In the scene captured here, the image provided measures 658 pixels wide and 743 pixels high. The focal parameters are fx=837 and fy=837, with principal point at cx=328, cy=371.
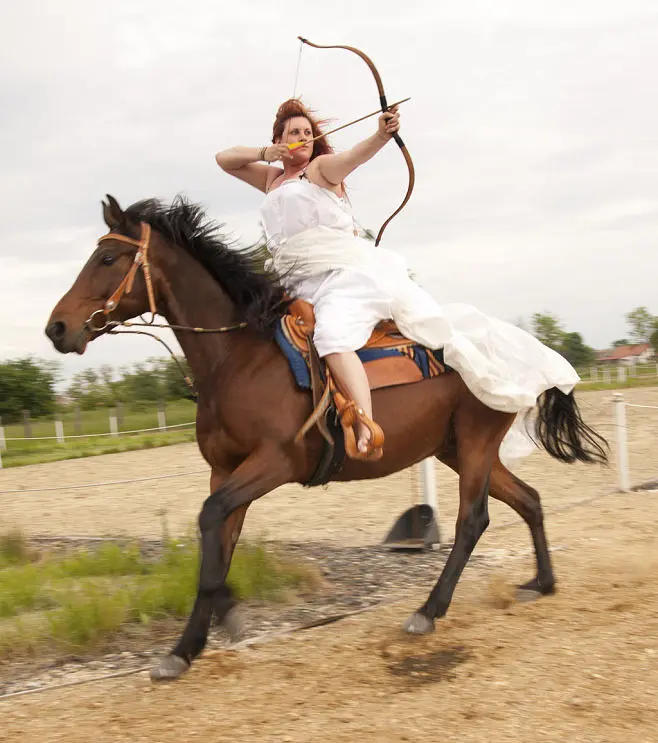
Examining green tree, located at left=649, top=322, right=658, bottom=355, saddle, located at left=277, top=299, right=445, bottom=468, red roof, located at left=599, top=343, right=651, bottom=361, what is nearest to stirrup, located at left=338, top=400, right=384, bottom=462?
saddle, located at left=277, top=299, right=445, bottom=468

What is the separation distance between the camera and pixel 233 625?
4602 millimetres

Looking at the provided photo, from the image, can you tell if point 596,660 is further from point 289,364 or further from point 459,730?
point 289,364

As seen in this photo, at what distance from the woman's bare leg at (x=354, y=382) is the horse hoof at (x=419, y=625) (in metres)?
1.04

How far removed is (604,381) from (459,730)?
135 ft

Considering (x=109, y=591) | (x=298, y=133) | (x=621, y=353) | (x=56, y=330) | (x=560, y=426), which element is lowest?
(x=109, y=591)

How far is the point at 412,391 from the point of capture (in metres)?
4.95

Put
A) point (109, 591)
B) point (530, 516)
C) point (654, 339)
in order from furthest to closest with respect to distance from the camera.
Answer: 1. point (654, 339)
2. point (530, 516)
3. point (109, 591)

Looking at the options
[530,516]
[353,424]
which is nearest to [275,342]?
[353,424]

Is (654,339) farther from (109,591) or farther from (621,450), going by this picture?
(109,591)

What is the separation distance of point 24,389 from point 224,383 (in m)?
24.2

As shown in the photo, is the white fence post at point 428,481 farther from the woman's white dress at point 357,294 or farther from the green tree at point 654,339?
the green tree at point 654,339

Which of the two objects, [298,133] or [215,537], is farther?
[298,133]

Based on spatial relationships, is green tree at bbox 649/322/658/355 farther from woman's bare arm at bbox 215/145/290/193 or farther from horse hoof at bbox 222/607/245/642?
horse hoof at bbox 222/607/245/642

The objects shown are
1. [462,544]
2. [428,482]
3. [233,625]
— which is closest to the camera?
[233,625]
